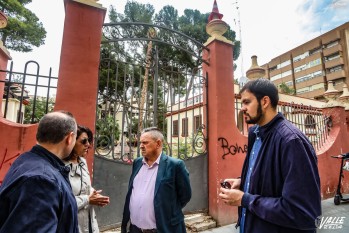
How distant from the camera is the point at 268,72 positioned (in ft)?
174

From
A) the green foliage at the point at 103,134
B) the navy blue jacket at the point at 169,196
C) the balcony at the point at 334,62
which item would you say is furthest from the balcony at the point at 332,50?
the navy blue jacket at the point at 169,196

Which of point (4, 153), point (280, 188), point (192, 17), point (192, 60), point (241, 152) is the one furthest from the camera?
point (192, 17)

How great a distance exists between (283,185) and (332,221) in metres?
4.50

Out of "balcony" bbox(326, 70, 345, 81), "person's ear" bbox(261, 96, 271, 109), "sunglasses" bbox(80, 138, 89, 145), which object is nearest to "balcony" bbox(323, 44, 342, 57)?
"balcony" bbox(326, 70, 345, 81)

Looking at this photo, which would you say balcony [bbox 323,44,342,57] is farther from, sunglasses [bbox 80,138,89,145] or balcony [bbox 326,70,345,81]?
sunglasses [bbox 80,138,89,145]

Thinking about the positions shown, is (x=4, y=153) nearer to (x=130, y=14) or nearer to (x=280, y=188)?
(x=280, y=188)

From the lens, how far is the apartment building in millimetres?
38000

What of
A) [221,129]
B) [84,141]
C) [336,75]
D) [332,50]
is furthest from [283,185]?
[332,50]

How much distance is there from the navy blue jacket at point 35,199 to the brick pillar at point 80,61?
2.19m

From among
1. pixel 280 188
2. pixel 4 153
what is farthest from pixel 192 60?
pixel 280 188

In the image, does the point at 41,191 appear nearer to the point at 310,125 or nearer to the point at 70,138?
the point at 70,138

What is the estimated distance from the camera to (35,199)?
3.55ft

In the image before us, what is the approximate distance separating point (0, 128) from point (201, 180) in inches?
140

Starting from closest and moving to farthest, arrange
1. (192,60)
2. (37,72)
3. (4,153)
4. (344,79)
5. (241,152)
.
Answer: (4,153) → (37,72) → (241,152) → (192,60) → (344,79)
